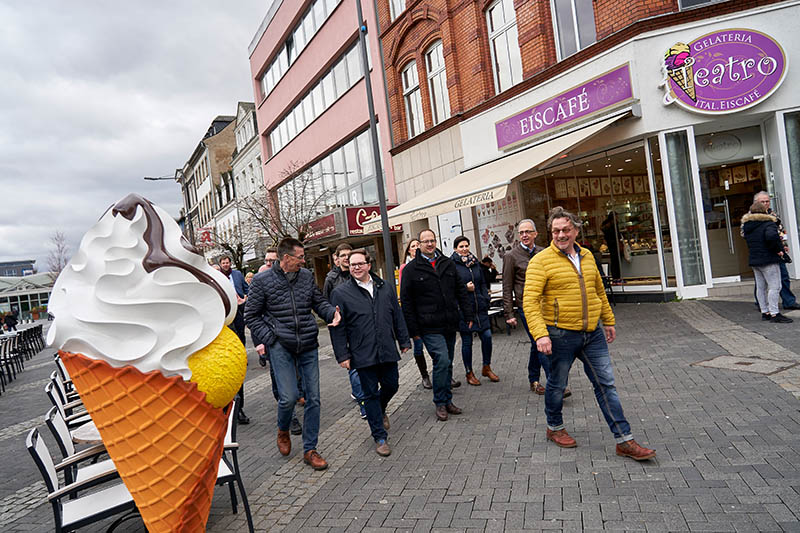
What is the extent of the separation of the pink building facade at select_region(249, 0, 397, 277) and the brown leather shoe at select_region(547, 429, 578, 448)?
13272mm

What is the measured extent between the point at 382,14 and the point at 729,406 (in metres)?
16.5

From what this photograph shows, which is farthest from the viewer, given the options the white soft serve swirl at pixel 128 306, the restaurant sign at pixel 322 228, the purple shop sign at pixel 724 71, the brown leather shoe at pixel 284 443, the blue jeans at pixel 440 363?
the restaurant sign at pixel 322 228

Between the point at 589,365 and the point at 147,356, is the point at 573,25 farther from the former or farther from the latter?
A: the point at 147,356

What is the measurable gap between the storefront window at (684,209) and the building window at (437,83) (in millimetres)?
6965

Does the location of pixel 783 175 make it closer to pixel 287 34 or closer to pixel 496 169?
pixel 496 169

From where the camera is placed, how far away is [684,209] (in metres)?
10.3

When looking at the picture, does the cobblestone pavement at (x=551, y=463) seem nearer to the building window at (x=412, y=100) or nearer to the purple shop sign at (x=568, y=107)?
the purple shop sign at (x=568, y=107)

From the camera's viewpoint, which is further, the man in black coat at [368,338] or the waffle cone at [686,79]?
the waffle cone at [686,79]

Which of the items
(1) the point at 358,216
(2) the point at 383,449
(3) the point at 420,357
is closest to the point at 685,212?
(3) the point at 420,357

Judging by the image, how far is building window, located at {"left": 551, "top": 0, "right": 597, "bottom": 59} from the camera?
1107 cm

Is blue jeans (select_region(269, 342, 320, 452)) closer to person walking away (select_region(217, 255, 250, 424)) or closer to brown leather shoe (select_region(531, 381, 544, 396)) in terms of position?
person walking away (select_region(217, 255, 250, 424))

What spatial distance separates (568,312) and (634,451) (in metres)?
1.11

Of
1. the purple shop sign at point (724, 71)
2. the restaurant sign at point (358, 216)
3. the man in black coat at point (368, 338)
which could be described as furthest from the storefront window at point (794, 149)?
the restaurant sign at point (358, 216)

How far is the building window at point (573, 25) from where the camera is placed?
36.3ft
